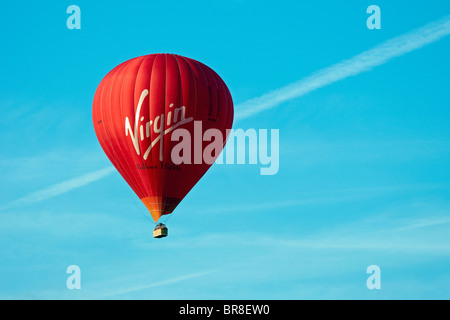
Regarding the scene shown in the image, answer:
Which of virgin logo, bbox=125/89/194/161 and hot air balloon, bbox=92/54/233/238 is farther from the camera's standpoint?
hot air balloon, bbox=92/54/233/238

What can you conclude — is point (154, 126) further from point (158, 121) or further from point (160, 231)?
point (160, 231)

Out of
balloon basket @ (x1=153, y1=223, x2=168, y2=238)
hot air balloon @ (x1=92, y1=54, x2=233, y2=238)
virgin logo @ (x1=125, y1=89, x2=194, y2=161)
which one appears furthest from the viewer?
balloon basket @ (x1=153, y1=223, x2=168, y2=238)

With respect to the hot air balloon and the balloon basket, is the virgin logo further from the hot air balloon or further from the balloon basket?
the balloon basket

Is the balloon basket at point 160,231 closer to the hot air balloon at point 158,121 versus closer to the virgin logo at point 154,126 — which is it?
the hot air balloon at point 158,121

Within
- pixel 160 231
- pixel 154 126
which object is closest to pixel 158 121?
pixel 154 126

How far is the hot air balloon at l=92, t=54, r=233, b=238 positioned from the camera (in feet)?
239

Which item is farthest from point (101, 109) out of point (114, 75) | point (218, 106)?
point (218, 106)

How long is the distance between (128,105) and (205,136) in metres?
4.91

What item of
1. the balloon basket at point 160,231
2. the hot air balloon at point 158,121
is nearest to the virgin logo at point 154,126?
the hot air balloon at point 158,121

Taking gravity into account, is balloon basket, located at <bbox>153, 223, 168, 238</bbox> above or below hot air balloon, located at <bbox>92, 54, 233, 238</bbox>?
below

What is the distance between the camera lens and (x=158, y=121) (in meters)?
72.8

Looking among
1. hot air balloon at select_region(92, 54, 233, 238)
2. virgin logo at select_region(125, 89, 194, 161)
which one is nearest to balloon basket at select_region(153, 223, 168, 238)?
hot air balloon at select_region(92, 54, 233, 238)

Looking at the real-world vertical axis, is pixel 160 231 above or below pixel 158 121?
below

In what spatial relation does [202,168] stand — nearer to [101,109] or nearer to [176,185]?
[176,185]
